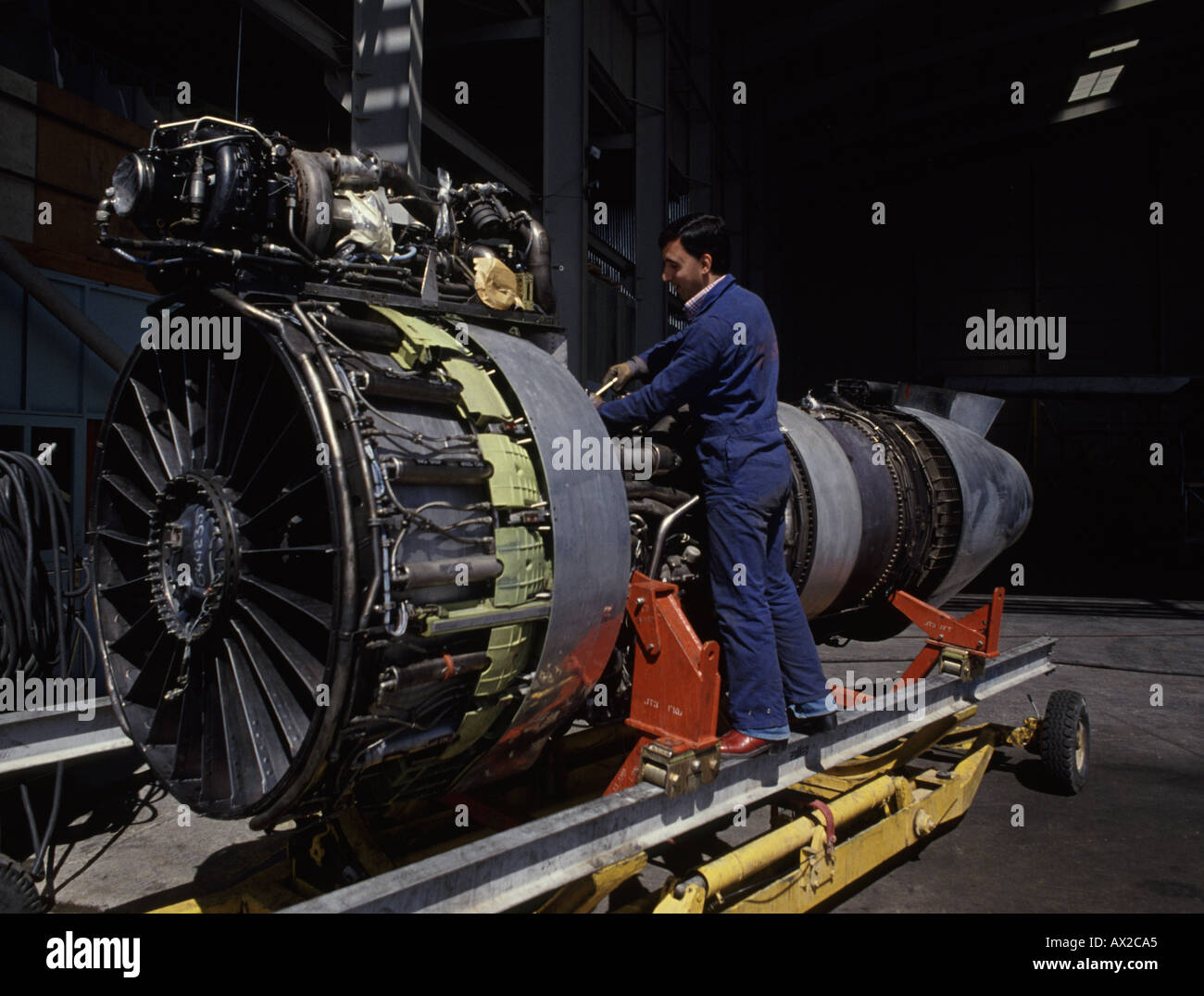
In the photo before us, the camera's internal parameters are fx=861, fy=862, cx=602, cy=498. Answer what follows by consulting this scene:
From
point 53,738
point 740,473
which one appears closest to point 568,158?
point 740,473

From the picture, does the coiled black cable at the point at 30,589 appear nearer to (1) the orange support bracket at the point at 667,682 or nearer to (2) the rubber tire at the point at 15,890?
(2) the rubber tire at the point at 15,890

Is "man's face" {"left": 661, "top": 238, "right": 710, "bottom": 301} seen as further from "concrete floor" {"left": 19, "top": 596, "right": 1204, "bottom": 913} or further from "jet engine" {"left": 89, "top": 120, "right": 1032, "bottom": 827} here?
"concrete floor" {"left": 19, "top": 596, "right": 1204, "bottom": 913}

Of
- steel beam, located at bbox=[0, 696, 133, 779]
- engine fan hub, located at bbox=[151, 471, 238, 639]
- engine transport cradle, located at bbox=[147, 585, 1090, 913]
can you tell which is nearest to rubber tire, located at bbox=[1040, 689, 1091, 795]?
engine transport cradle, located at bbox=[147, 585, 1090, 913]

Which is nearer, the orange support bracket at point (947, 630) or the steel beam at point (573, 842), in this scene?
the steel beam at point (573, 842)

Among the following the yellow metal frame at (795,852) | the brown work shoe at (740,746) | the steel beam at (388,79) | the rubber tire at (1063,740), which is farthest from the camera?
the steel beam at (388,79)

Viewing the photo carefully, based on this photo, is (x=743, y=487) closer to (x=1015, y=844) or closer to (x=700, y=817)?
(x=700, y=817)

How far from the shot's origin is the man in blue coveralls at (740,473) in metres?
2.73

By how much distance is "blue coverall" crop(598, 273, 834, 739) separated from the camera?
8.97ft

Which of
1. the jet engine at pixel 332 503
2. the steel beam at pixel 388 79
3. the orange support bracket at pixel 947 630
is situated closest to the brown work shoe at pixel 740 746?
the jet engine at pixel 332 503

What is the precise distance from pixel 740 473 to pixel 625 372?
554mm

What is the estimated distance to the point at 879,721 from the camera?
3.20m

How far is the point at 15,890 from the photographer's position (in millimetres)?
2691

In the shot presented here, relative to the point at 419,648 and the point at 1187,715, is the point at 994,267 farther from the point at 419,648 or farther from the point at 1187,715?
the point at 419,648
